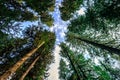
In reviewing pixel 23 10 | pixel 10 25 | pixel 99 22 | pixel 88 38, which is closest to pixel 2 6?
pixel 10 25

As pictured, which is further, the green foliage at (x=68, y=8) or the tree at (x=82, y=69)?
the green foliage at (x=68, y=8)

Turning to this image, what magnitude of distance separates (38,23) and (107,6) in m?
9.81

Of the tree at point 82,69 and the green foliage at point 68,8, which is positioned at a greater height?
the green foliage at point 68,8

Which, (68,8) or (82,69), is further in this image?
(82,69)

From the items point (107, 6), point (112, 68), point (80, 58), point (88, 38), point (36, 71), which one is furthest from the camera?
point (80, 58)

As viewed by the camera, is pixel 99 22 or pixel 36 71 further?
pixel 36 71

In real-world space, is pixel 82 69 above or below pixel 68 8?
below

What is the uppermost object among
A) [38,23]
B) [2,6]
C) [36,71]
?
[2,6]

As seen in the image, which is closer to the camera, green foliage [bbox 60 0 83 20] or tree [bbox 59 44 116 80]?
tree [bbox 59 44 116 80]

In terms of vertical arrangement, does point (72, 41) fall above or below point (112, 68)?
above

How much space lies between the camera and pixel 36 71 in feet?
67.5

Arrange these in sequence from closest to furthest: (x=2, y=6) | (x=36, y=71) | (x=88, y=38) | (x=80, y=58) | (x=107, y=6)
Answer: (x=107, y=6), (x=2, y=6), (x=88, y=38), (x=36, y=71), (x=80, y=58)

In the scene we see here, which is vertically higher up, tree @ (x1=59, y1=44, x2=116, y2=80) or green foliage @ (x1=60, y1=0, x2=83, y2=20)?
green foliage @ (x1=60, y1=0, x2=83, y2=20)

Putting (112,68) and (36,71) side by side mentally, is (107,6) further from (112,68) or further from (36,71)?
(36,71)
